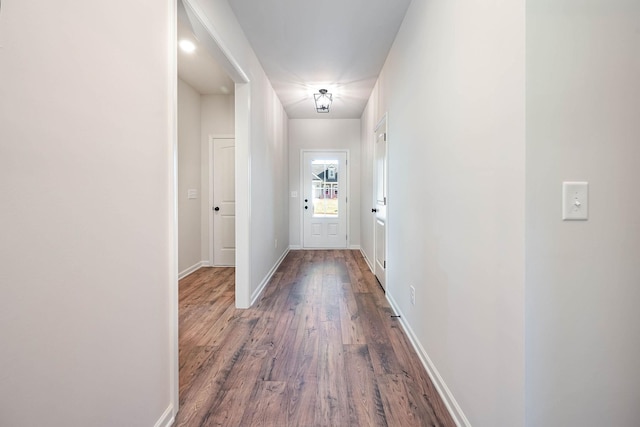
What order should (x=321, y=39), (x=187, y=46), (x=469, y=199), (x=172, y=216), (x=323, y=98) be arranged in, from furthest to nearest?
1. (x=323, y=98)
2. (x=187, y=46)
3. (x=321, y=39)
4. (x=172, y=216)
5. (x=469, y=199)

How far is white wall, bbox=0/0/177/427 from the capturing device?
73cm

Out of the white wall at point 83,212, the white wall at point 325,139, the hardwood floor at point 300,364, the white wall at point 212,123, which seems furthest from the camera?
the white wall at point 325,139

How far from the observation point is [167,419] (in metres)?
1.39

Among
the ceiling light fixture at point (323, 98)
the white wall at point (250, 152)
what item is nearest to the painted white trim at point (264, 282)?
the white wall at point (250, 152)

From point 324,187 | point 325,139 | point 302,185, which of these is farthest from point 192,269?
point 325,139

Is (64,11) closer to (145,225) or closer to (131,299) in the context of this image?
(145,225)

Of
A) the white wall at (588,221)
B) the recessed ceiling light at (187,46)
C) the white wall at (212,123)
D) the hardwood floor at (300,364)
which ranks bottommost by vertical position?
the hardwood floor at (300,364)

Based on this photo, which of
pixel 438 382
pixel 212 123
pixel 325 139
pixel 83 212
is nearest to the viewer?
pixel 83 212

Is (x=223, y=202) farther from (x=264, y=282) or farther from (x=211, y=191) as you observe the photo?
(x=264, y=282)

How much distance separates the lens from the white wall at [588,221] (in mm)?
928

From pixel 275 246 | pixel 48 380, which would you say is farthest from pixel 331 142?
pixel 48 380

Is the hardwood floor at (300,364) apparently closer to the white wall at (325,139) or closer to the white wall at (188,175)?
the white wall at (188,175)

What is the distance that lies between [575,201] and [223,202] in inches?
172

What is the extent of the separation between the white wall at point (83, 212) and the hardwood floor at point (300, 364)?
408mm
